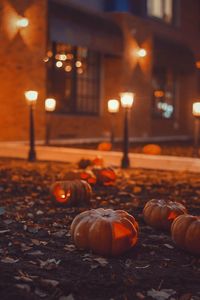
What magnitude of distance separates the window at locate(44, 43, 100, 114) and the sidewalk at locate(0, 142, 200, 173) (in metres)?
4.77

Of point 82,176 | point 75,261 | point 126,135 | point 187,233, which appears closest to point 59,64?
point 126,135

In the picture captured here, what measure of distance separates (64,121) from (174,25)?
363 inches

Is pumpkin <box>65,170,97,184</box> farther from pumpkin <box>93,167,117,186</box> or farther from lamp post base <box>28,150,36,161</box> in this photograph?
lamp post base <box>28,150,36,161</box>

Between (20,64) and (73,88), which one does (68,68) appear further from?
(20,64)

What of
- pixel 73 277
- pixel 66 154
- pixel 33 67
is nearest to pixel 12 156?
pixel 66 154

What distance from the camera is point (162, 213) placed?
5762mm

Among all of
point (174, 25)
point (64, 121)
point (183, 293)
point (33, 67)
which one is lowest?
point (183, 293)

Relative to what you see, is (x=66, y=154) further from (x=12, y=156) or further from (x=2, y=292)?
(x=2, y=292)

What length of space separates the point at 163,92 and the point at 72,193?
19.9 metres

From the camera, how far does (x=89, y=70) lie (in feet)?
69.4

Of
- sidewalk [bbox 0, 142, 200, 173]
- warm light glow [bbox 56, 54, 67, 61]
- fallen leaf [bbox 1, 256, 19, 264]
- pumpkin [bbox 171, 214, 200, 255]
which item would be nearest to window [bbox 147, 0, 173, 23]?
warm light glow [bbox 56, 54, 67, 61]

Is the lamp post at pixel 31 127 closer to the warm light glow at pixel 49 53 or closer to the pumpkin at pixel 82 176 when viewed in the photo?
the pumpkin at pixel 82 176

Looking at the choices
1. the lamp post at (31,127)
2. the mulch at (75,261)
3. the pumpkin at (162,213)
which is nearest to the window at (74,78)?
the lamp post at (31,127)

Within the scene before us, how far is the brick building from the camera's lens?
55.1 feet
